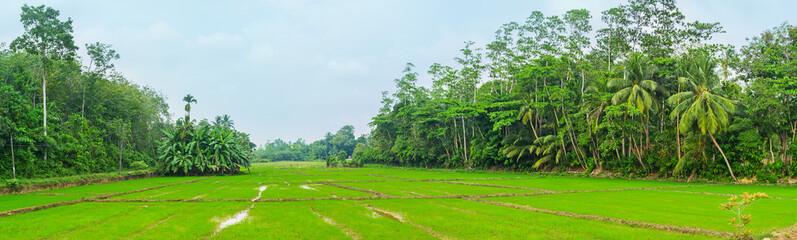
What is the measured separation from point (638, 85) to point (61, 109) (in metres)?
49.2

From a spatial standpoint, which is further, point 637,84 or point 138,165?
point 138,165

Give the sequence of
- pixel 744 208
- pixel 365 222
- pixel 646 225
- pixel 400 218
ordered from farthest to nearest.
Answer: pixel 400 218 → pixel 365 222 → pixel 646 225 → pixel 744 208

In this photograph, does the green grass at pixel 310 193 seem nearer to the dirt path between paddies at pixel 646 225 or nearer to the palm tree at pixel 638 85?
the dirt path between paddies at pixel 646 225

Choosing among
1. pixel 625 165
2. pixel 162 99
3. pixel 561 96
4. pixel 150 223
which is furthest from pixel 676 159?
pixel 162 99

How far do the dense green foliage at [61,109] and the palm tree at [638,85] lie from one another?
3675 cm

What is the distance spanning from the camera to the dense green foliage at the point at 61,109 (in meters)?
25.4

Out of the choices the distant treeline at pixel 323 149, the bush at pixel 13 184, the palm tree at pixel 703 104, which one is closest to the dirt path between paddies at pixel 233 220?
the bush at pixel 13 184

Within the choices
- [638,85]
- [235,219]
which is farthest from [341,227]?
[638,85]

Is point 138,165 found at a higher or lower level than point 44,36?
lower

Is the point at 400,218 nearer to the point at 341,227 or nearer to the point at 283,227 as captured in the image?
the point at 341,227

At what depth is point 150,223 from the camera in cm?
1045

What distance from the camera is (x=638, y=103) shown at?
25.4 metres

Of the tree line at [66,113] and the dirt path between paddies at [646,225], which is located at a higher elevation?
the tree line at [66,113]

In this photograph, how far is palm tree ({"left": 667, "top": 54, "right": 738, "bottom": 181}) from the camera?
69.1 feet
